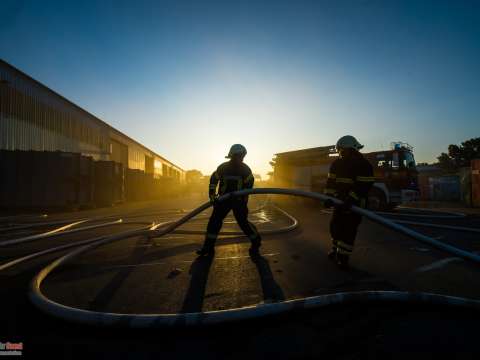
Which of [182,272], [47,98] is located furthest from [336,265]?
[47,98]

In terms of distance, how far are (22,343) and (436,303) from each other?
2741 mm

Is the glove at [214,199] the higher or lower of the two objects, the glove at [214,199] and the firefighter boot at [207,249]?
the higher

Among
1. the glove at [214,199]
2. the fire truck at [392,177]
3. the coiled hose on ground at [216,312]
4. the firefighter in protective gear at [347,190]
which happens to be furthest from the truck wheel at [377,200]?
the coiled hose on ground at [216,312]

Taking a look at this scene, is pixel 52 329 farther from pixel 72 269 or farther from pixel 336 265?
pixel 336 265

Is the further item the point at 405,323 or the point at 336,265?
the point at 336,265

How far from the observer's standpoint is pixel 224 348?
1.45 metres

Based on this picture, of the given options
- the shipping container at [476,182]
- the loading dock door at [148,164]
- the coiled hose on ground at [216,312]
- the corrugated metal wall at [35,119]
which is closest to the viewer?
the coiled hose on ground at [216,312]

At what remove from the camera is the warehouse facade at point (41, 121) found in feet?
40.9

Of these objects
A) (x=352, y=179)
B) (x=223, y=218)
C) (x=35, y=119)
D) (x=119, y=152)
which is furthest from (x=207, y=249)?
(x=119, y=152)

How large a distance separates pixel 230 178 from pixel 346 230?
1718mm

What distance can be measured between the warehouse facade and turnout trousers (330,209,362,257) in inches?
599

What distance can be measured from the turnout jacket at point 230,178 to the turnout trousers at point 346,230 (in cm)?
138

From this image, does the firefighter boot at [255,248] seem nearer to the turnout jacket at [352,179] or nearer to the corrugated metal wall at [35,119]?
the turnout jacket at [352,179]

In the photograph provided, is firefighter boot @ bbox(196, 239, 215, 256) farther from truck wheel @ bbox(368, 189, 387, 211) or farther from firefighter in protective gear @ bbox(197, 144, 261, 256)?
truck wheel @ bbox(368, 189, 387, 211)
